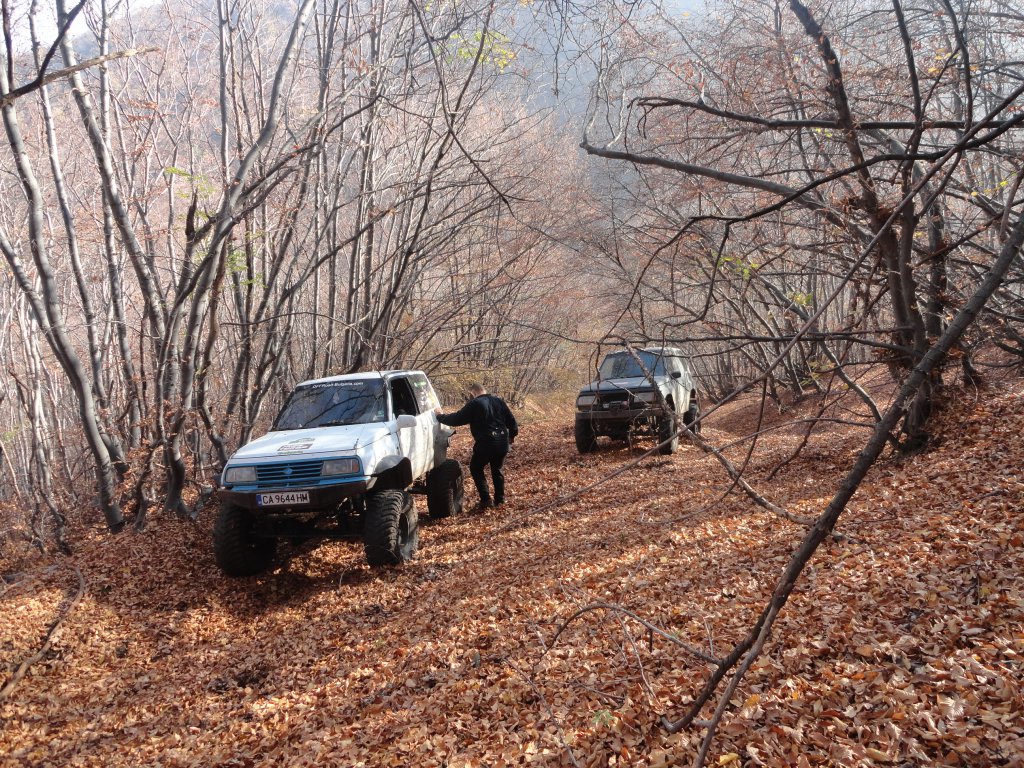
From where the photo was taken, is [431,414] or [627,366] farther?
[627,366]

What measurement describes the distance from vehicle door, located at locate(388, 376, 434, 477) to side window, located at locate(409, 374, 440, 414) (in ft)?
0.28

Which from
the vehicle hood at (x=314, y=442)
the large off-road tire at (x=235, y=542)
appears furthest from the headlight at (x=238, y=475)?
the large off-road tire at (x=235, y=542)

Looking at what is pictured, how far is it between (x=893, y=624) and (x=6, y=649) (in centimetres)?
591

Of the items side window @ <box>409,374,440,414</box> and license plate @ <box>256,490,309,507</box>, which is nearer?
license plate @ <box>256,490,309,507</box>

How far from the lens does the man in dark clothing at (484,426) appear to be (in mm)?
7852

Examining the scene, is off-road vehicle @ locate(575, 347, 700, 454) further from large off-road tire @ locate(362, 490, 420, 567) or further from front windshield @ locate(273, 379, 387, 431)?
large off-road tire @ locate(362, 490, 420, 567)

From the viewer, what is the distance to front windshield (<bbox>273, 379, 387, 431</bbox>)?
6.97 metres

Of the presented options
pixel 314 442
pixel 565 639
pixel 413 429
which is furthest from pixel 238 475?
pixel 565 639

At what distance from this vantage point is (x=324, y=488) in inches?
224

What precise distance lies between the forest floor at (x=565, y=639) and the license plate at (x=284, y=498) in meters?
0.93

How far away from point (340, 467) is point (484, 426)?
2.42 m

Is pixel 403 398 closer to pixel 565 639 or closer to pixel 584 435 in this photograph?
pixel 565 639

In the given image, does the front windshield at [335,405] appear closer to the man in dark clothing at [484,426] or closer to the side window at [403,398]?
A: the side window at [403,398]

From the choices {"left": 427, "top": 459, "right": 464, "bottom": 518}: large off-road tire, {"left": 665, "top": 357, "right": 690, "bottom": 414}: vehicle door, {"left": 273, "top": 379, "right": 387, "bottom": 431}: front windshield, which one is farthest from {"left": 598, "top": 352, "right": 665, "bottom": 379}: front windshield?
{"left": 273, "top": 379, "right": 387, "bottom": 431}: front windshield
